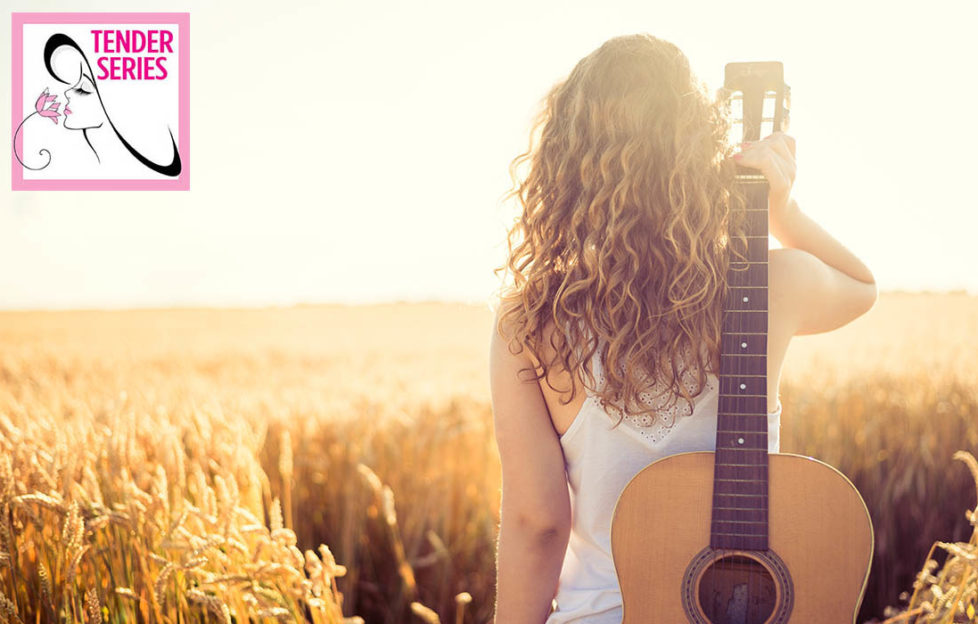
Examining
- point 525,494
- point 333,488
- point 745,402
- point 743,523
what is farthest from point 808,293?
point 333,488

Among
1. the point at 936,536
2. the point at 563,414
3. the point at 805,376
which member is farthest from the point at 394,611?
the point at 805,376

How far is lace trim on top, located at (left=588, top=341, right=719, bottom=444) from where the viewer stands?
1526mm

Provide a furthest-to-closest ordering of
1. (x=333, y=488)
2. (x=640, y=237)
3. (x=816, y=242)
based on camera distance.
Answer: (x=333, y=488)
(x=816, y=242)
(x=640, y=237)

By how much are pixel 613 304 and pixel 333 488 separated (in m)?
2.99

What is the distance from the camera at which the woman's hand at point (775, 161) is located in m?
1.51

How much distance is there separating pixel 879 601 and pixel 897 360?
2.98 metres

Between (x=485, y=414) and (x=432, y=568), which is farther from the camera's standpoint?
(x=485, y=414)

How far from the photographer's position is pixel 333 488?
4.13 m

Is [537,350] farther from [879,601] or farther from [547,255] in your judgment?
[879,601]

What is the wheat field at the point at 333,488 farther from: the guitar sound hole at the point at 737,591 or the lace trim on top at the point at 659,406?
the lace trim on top at the point at 659,406

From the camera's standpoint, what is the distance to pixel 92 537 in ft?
8.28

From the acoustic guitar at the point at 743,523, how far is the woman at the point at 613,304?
0.07 m

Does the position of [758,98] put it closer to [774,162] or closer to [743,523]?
[774,162]

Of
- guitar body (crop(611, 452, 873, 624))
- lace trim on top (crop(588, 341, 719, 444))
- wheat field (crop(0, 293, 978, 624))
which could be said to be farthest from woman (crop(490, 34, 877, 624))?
wheat field (crop(0, 293, 978, 624))
